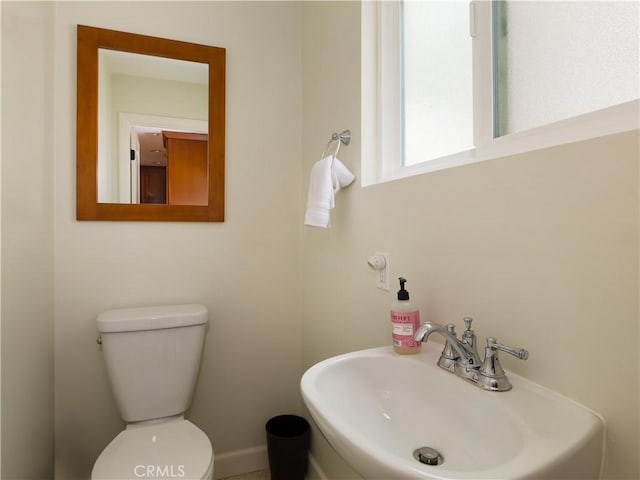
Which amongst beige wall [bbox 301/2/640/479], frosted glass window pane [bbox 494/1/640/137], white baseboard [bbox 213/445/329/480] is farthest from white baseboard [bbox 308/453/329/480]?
frosted glass window pane [bbox 494/1/640/137]

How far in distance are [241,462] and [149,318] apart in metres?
0.88

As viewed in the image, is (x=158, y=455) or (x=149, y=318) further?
(x=149, y=318)

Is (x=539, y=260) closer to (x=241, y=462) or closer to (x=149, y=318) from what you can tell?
(x=149, y=318)

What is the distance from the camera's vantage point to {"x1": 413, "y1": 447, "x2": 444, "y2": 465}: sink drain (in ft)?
2.22

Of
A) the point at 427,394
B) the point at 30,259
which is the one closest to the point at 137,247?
the point at 30,259

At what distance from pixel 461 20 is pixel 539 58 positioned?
1.00 ft

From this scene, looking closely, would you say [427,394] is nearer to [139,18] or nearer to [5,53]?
[5,53]

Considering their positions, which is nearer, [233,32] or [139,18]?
[139,18]

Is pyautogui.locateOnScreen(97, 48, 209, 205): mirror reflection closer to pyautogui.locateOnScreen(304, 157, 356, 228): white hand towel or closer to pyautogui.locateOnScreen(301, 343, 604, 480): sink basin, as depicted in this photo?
pyautogui.locateOnScreen(304, 157, 356, 228): white hand towel

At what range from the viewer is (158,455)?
115cm

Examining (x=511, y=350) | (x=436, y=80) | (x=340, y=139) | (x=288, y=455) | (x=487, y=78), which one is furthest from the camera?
(x=288, y=455)

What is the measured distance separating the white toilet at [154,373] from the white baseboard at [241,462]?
16.2 inches

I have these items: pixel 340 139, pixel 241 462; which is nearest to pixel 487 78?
pixel 340 139

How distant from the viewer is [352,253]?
1280mm
